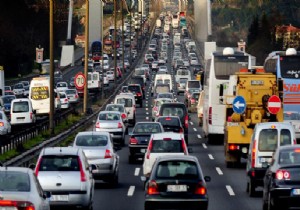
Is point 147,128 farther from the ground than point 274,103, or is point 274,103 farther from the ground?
point 274,103

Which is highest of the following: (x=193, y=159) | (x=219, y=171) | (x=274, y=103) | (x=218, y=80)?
(x=218, y=80)

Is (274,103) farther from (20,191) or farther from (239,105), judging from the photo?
(20,191)

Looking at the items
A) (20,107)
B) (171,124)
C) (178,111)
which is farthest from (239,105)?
(20,107)

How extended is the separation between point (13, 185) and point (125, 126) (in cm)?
3551

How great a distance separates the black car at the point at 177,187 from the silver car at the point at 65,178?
5.91ft

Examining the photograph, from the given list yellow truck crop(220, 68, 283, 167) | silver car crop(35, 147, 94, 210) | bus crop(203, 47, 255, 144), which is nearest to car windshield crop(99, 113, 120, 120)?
bus crop(203, 47, 255, 144)

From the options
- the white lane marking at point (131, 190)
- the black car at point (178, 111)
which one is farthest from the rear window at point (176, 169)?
the black car at point (178, 111)

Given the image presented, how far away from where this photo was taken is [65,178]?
26.7m

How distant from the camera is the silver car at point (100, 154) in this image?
34.8 m

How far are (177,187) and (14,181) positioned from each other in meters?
5.33

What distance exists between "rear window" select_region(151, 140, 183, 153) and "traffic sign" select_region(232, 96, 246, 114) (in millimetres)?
7082

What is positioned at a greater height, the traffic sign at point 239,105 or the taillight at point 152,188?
the traffic sign at point 239,105

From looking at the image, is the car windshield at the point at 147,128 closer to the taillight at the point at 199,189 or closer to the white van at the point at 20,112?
the taillight at the point at 199,189

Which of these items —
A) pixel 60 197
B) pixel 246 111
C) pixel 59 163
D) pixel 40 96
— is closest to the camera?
pixel 60 197
